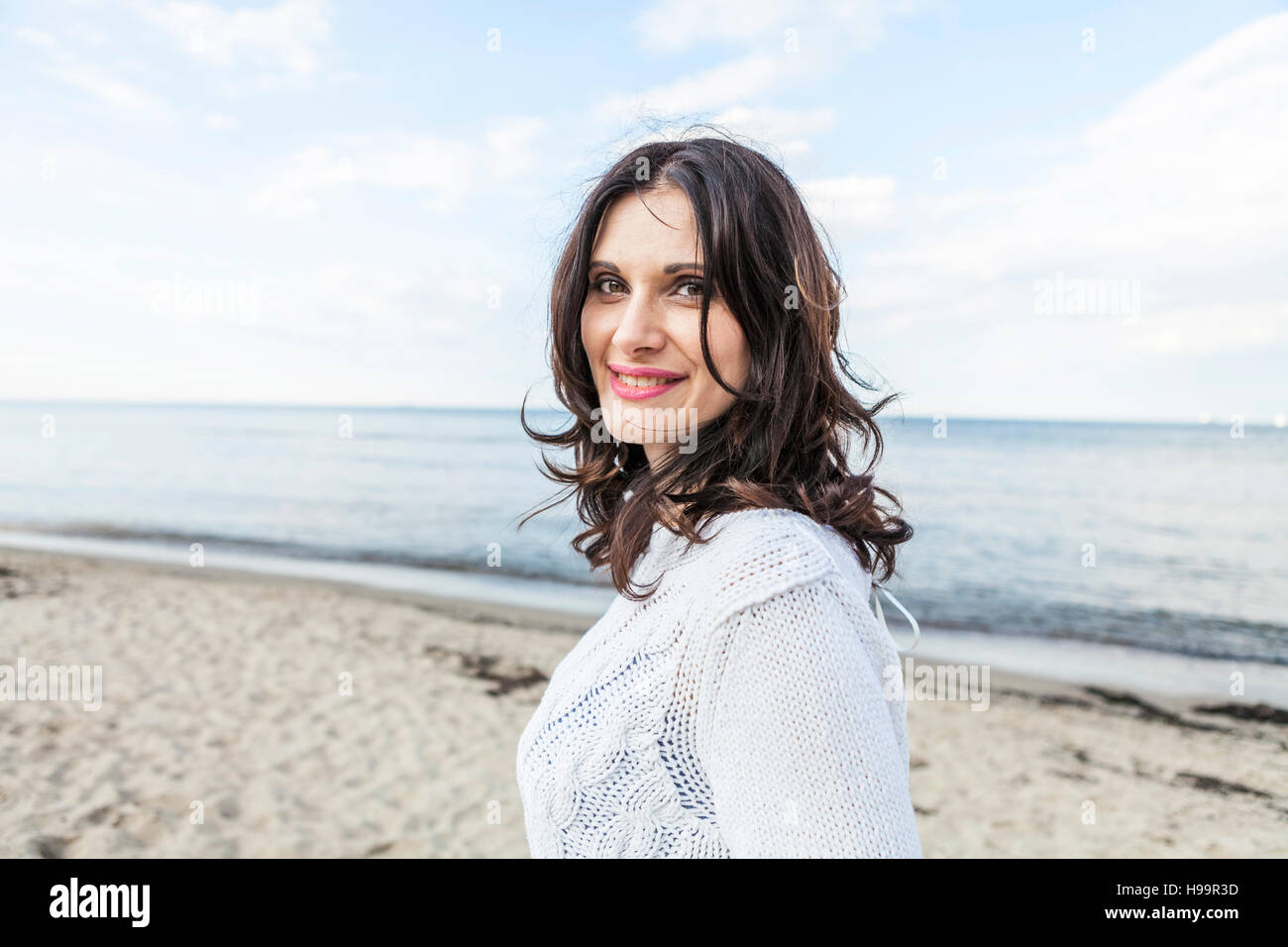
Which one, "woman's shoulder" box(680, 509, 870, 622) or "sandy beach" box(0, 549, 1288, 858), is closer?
"woman's shoulder" box(680, 509, 870, 622)

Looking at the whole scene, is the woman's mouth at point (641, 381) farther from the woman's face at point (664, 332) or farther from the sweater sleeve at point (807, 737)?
the sweater sleeve at point (807, 737)

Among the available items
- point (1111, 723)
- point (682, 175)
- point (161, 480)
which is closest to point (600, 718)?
point (682, 175)

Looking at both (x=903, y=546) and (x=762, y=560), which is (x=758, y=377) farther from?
(x=903, y=546)

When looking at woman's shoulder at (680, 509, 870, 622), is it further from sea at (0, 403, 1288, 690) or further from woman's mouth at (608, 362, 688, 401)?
sea at (0, 403, 1288, 690)

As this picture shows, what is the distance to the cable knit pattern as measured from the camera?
0.98 metres

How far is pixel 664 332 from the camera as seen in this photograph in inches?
56.7

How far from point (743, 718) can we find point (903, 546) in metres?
14.1

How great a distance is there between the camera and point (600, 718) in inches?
50.3

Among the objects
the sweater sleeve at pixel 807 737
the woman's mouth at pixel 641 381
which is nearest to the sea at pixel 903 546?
the woman's mouth at pixel 641 381

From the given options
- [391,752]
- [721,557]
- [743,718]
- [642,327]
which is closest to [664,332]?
[642,327]

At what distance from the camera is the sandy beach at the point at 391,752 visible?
4715 mm

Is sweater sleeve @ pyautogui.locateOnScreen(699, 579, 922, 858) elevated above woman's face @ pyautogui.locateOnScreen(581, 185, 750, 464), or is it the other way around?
woman's face @ pyautogui.locateOnScreen(581, 185, 750, 464)

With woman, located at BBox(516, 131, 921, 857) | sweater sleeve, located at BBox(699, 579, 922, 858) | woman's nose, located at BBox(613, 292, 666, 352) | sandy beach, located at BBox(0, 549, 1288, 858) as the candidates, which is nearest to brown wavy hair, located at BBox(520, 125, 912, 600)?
woman, located at BBox(516, 131, 921, 857)
